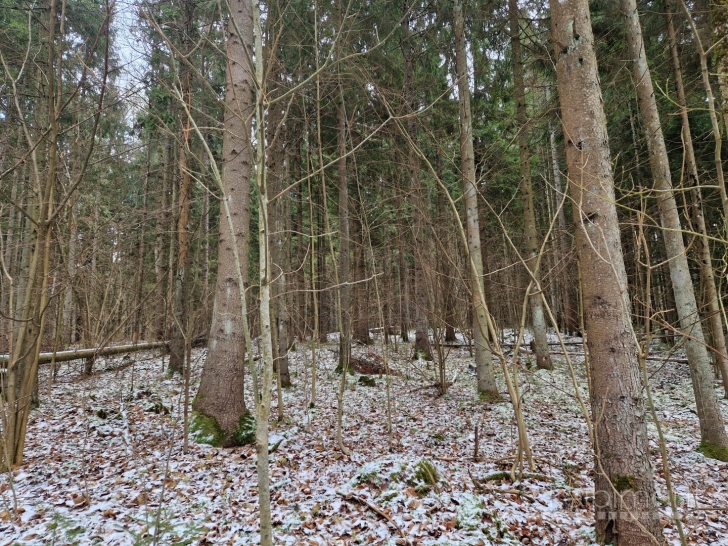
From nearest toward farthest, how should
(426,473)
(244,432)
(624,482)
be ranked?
(624,482), (426,473), (244,432)

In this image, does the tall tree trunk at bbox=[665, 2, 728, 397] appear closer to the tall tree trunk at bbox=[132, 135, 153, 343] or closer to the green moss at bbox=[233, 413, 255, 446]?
the green moss at bbox=[233, 413, 255, 446]

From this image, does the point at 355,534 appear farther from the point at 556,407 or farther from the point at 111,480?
the point at 556,407

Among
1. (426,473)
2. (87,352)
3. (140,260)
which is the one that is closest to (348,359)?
(426,473)

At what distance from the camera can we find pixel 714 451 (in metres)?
4.61

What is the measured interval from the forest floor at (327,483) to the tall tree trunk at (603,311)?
0.41 m

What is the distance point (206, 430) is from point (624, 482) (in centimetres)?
410

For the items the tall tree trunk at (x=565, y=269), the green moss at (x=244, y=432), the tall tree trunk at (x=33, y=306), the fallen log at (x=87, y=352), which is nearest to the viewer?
the tall tree trunk at (x=33, y=306)

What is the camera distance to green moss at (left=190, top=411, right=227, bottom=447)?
4352 mm

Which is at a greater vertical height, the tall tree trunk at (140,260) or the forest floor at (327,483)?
the tall tree trunk at (140,260)

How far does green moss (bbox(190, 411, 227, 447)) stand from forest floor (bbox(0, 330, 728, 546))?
0.15 meters

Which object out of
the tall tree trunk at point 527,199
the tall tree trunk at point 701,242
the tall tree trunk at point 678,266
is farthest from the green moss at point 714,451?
the tall tree trunk at point 527,199

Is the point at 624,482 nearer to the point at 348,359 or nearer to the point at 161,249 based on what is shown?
the point at 348,359

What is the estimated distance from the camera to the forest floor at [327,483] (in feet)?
9.43

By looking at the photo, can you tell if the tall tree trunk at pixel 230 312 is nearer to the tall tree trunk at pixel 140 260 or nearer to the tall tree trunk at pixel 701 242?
the tall tree trunk at pixel 140 260
